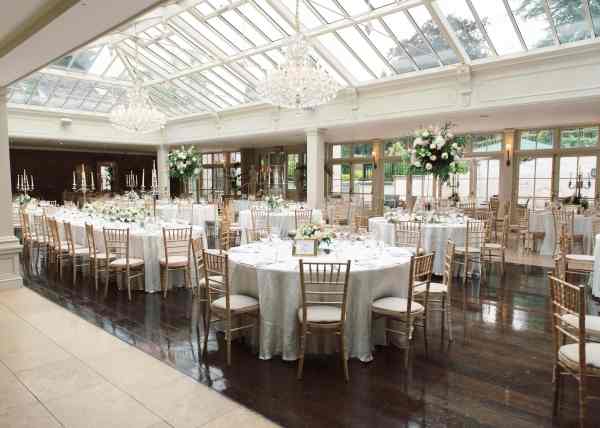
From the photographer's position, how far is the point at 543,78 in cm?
855

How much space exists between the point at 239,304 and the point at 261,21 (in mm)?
7826

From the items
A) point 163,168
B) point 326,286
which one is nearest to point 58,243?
point 326,286

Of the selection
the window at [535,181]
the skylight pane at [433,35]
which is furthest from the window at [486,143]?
the skylight pane at [433,35]

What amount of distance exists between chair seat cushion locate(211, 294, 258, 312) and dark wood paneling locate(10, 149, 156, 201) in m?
19.0

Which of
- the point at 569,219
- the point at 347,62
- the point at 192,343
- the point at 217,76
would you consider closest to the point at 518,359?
the point at 192,343

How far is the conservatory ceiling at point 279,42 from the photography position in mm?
7848

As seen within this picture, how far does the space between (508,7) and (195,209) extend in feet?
30.0

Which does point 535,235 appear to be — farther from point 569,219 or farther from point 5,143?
point 5,143

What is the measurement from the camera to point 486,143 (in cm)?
1406

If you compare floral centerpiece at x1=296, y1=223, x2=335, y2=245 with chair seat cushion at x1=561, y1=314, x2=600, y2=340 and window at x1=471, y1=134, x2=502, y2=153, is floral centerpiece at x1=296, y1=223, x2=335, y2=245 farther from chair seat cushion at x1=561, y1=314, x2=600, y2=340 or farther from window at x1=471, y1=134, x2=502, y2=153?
window at x1=471, y1=134, x2=502, y2=153

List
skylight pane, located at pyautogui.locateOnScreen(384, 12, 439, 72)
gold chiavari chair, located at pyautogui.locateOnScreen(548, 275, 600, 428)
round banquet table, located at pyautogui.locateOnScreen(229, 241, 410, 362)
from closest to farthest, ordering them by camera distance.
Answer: gold chiavari chair, located at pyautogui.locateOnScreen(548, 275, 600, 428)
round banquet table, located at pyautogui.locateOnScreen(229, 241, 410, 362)
skylight pane, located at pyautogui.locateOnScreen(384, 12, 439, 72)

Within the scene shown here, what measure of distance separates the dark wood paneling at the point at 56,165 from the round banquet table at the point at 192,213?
1039 cm

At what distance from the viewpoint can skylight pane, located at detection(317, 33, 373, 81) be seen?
991cm

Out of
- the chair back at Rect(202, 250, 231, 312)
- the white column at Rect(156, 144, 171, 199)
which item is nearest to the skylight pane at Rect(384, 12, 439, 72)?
the chair back at Rect(202, 250, 231, 312)
